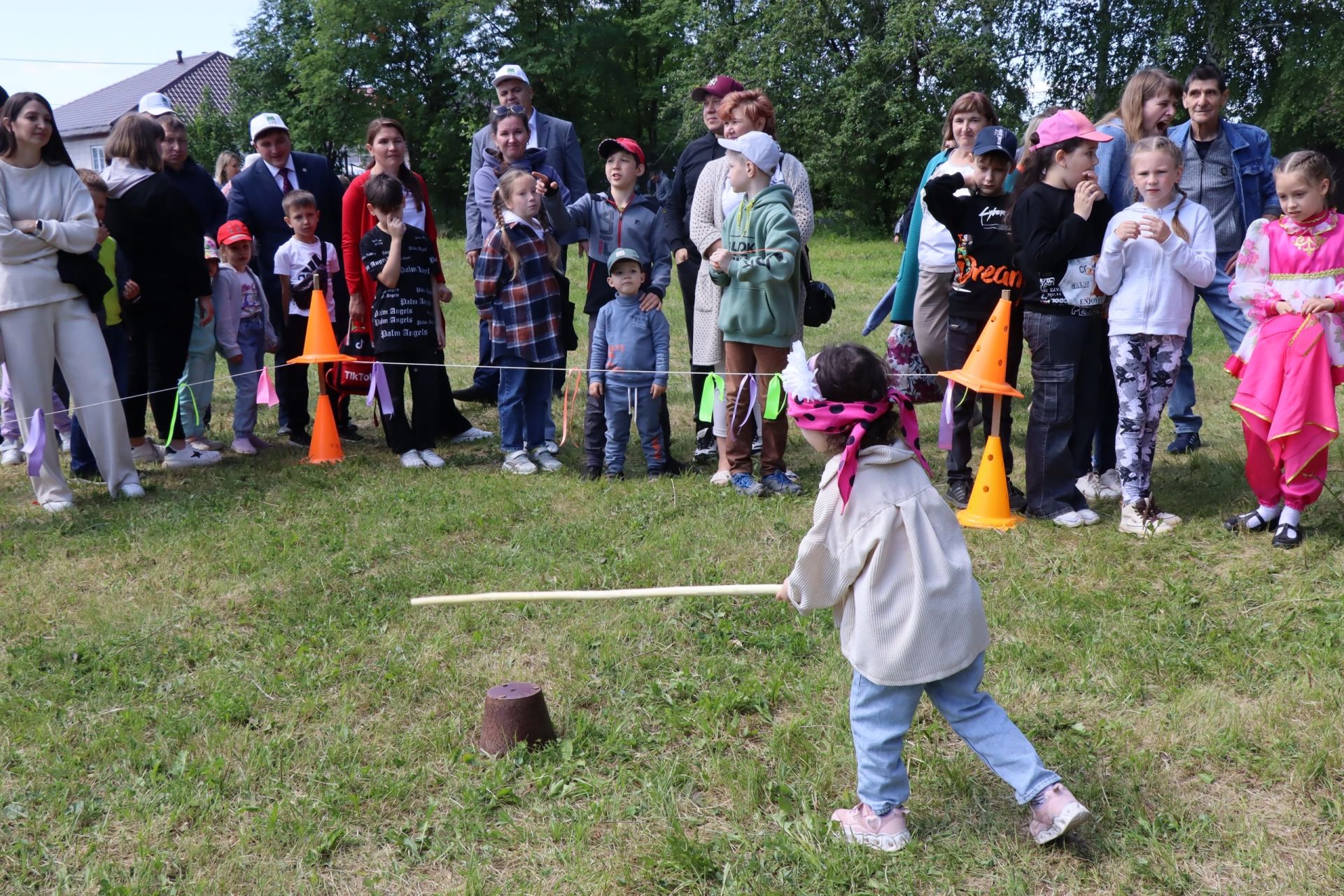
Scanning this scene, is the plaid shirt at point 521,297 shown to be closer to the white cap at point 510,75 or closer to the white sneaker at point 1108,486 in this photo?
the white cap at point 510,75

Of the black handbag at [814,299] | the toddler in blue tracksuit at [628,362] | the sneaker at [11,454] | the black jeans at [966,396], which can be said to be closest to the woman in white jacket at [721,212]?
the black handbag at [814,299]

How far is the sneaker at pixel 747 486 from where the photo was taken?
6.22 metres

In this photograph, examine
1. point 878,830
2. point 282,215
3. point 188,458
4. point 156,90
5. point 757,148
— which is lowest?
point 878,830

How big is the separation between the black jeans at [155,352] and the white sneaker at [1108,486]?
563cm

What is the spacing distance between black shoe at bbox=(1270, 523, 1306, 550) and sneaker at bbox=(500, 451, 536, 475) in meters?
4.16

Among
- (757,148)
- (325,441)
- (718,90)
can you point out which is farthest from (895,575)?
(325,441)

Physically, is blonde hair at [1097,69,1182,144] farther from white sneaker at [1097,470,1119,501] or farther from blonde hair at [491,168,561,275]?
blonde hair at [491,168,561,275]

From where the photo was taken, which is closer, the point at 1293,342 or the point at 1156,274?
the point at 1293,342

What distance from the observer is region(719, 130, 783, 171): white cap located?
5.81 metres

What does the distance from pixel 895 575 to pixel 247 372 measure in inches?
234

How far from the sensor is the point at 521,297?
22.8ft

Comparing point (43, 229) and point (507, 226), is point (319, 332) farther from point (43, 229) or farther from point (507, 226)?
point (43, 229)

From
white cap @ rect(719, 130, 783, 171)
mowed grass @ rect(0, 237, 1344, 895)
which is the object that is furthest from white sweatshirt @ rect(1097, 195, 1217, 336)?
white cap @ rect(719, 130, 783, 171)

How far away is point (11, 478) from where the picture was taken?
7023 mm
